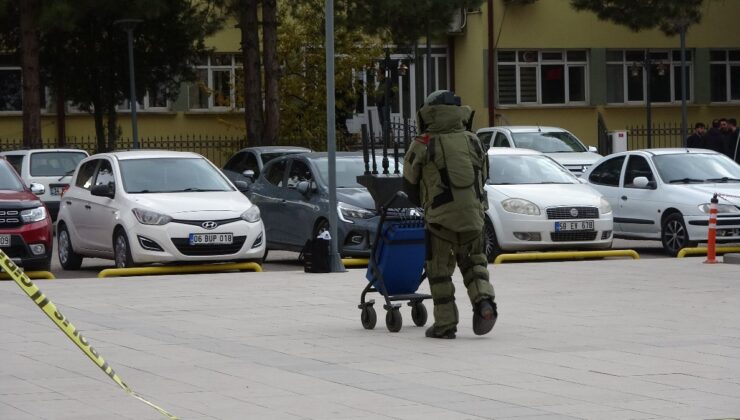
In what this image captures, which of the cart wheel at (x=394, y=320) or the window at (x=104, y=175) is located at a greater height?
the window at (x=104, y=175)

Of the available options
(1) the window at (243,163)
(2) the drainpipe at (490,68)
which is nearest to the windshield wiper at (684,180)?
(1) the window at (243,163)

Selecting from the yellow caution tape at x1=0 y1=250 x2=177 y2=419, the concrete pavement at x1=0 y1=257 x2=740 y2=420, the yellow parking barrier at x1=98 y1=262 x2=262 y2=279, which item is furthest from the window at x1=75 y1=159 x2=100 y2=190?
the yellow caution tape at x1=0 y1=250 x2=177 y2=419

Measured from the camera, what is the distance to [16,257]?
18328 mm

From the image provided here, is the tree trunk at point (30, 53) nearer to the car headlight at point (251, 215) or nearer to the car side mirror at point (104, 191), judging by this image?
the car side mirror at point (104, 191)

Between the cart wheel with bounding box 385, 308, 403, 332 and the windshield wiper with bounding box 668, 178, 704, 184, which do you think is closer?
the cart wheel with bounding box 385, 308, 403, 332

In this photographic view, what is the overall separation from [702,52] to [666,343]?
41.5 meters

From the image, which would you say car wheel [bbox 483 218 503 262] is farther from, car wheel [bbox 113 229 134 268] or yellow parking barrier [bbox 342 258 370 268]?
car wheel [bbox 113 229 134 268]

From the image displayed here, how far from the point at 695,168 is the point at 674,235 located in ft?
4.33

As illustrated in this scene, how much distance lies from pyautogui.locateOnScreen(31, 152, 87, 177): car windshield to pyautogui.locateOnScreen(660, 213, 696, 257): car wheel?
43.6 ft

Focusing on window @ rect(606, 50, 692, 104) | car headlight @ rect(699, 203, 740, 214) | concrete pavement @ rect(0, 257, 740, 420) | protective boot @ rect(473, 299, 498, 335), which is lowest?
concrete pavement @ rect(0, 257, 740, 420)

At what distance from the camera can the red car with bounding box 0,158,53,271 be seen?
18.3 metres

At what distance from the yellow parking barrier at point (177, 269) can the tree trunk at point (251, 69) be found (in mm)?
14594

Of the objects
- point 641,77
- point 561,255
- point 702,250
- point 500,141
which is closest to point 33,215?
point 561,255

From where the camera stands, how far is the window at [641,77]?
167 feet
